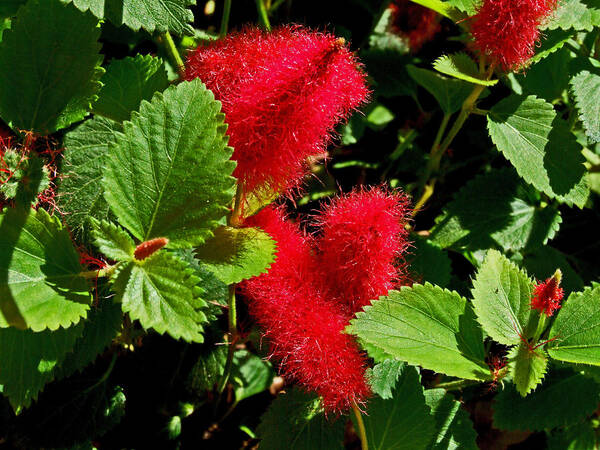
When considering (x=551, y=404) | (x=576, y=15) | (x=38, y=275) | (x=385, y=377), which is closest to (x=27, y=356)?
(x=38, y=275)

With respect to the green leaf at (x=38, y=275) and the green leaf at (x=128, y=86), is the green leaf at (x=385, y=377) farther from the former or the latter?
the green leaf at (x=128, y=86)

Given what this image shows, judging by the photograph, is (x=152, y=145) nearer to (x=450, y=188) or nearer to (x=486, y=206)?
(x=486, y=206)

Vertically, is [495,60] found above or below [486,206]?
above

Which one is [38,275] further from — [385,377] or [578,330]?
[578,330]

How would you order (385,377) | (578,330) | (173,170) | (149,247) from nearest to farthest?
1. (149,247)
2. (173,170)
3. (578,330)
4. (385,377)

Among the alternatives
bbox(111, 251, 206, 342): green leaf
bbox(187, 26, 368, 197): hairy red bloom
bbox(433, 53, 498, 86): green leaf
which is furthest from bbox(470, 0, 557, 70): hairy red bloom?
bbox(111, 251, 206, 342): green leaf

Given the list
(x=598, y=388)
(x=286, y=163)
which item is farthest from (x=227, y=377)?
(x=598, y=388)

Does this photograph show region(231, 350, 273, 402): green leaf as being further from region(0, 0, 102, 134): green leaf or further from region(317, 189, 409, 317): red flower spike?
region(0, 0, 102, 134): green leaf
